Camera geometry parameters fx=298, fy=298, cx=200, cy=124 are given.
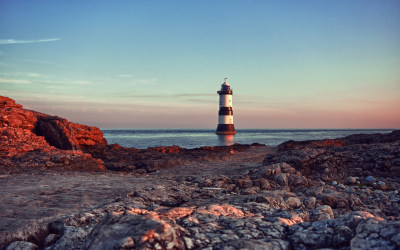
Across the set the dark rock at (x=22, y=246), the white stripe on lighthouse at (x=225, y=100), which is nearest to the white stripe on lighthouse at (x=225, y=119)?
the white stripe on lighthouse at (x=225, y=100)

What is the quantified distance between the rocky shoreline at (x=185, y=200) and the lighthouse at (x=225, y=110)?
3217 cm

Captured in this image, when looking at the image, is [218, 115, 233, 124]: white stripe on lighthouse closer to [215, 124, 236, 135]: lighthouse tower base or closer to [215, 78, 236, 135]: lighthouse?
[215, 78, 236, 135]: lighthouse

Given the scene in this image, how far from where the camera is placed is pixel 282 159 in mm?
12852

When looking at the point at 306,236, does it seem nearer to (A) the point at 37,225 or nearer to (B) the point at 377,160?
(A) the point at 37,225

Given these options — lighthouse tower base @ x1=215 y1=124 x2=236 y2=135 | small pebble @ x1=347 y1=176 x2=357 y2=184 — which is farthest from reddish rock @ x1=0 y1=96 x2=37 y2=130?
lighthouse tower base @ x1=215 y1=124 x2=236 y2=135

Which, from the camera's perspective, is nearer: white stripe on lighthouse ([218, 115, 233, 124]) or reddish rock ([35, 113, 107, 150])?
reddish rock ([35, 113, 107, 150])

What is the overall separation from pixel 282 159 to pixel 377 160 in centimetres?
392

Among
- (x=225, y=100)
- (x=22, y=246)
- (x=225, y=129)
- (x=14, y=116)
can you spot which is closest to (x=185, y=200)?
(x=22, y=246)

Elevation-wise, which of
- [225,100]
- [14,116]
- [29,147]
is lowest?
[29,147]

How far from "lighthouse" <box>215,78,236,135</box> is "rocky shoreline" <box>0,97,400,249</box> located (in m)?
32.2

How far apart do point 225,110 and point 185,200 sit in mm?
43159

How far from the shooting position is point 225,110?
49406 millimetres

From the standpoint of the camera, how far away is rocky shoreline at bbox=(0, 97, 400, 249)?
305cm

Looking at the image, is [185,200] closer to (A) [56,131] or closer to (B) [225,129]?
(A) [56,131]
